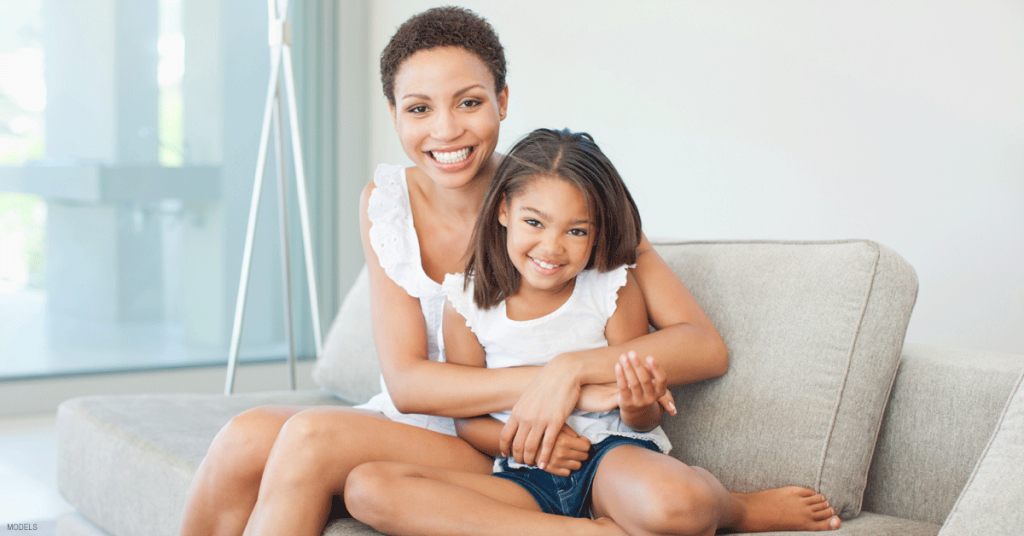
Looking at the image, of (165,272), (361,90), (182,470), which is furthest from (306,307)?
(182,470)

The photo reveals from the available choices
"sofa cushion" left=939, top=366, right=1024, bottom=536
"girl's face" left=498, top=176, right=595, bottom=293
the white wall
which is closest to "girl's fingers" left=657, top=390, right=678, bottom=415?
"girl's face" left=498, top=176, right=595, bottom=293

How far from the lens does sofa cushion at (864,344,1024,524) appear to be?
120 centimetres

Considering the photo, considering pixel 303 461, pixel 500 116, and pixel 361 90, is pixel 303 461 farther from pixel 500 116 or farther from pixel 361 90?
pixel 361 90

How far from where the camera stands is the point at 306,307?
4051 millimetres

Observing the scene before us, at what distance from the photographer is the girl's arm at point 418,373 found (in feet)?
3.99

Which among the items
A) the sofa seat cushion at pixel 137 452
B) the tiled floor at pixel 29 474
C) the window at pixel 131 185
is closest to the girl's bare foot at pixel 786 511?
the sofa seat cushion at pixel 137 452

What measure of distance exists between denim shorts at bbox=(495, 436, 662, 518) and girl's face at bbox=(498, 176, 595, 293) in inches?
9.7

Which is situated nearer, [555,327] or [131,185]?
[555,327]

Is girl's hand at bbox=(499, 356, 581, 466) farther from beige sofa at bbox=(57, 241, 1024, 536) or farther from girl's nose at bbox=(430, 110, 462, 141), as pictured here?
girl's nose at bbox=(430, 110, 462, 141)

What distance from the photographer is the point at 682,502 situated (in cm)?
99

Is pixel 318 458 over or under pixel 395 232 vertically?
under

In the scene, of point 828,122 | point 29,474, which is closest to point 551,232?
point 828,122

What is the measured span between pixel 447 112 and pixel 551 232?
0.26 m

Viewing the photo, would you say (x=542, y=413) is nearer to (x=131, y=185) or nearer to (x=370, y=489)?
(x=370, y=489)
